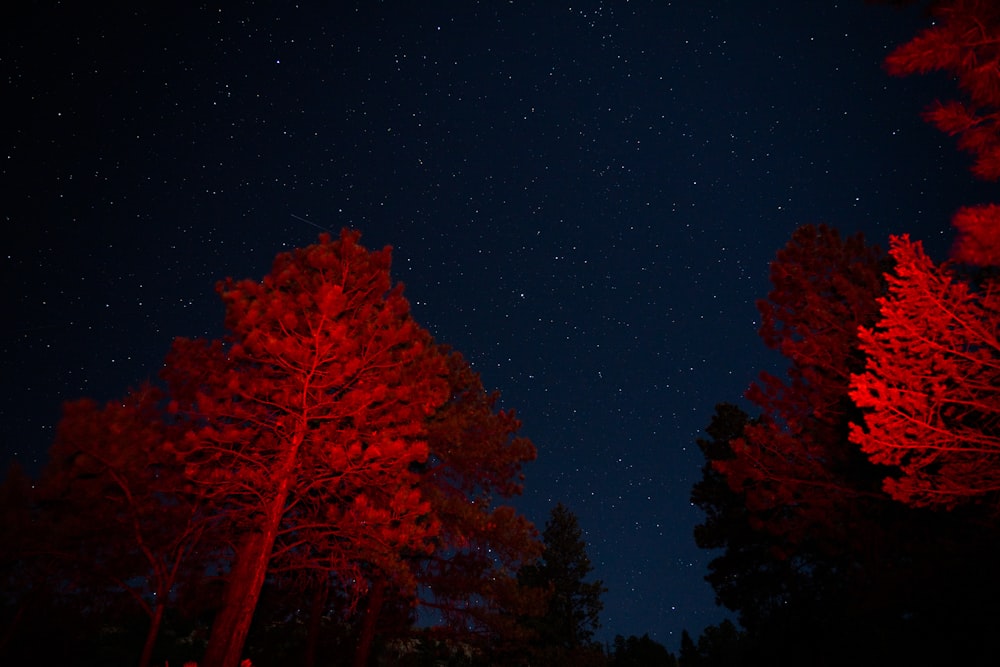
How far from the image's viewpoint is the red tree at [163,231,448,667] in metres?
8.27

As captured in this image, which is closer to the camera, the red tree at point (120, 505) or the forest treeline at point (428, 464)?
the forest treeline at point (428, 464)

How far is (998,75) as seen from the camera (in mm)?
5156

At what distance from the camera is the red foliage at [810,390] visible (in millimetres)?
11320

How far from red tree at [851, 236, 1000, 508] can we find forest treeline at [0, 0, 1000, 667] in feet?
0.09

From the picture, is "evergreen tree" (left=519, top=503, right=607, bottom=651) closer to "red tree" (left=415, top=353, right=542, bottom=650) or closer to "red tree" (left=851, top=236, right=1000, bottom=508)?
"red tree" (left=415, top=353, right=542, bottom=650)

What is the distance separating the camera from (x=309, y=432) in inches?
343

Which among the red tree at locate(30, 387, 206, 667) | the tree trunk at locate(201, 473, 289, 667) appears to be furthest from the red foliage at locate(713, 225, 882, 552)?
the red tree at locate(30, 387, 206, 667)

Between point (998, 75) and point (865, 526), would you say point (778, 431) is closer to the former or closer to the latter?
point (865, 526)

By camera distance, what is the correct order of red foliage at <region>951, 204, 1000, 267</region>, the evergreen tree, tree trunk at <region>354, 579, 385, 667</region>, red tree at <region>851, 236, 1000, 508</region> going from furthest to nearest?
the evergreen tree, tree trunk at <region>354, 579, 385, 667</region>, red tree at <region>851, 236, 1000, 508</region>, red foliage at <region>951, 204, 1000, 267</region>

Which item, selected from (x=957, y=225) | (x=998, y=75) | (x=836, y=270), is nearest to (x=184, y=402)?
(x=957, y=225)

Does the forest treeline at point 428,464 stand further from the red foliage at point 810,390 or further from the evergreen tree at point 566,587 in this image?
the evergreen tree at point 566,587

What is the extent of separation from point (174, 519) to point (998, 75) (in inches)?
554

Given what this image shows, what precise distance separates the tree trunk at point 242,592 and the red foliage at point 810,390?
9.56 metres

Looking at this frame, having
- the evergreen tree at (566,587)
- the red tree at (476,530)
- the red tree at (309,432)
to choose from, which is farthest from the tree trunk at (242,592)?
the evergreen tree at (566,587)
